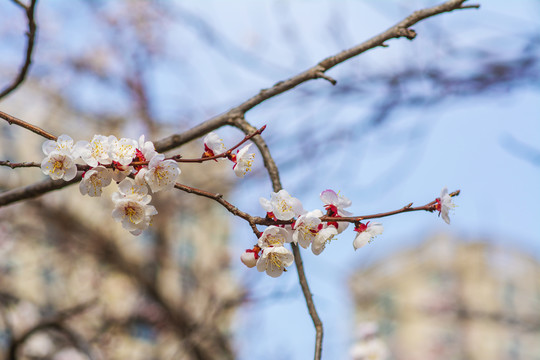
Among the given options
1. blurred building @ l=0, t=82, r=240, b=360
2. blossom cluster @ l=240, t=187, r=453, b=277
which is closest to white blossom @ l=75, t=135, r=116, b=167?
blossom cluster @ l=240, t=187, r=453, b=277

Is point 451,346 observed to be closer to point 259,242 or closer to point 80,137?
point 80,137

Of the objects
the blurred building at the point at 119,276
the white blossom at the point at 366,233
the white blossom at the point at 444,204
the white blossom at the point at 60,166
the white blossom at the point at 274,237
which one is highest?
the blurred building at the point at 119,276

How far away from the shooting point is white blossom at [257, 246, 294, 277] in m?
1.00

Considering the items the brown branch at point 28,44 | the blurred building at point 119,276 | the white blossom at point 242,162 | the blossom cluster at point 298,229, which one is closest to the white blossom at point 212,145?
the white blossom at point 242,162

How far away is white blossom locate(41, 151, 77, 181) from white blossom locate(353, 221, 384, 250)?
602mm

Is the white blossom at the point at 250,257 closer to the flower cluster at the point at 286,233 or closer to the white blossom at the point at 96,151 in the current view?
the flower cluster at the point at 286,233

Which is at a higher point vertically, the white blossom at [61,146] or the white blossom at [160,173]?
the white blossom at [61,146]

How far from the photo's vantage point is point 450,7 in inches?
51.7

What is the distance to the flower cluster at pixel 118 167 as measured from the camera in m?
0.96

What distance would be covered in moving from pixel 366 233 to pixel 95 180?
570mm

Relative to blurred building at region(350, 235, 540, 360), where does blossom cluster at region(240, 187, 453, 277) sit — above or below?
below

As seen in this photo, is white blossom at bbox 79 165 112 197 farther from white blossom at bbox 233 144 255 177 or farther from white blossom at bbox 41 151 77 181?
white blossom at bbox 233 144 255 177

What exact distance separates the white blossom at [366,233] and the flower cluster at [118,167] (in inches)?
15.9

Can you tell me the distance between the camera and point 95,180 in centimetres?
99
